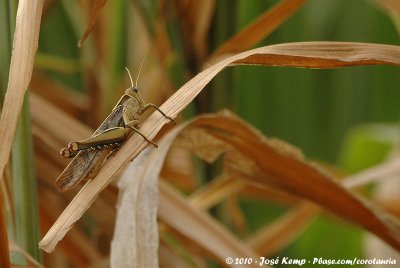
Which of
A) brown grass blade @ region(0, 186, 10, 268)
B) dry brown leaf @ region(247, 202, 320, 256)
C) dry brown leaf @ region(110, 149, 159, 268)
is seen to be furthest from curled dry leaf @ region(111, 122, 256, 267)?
dry brown leaf @ region(247, 202, 320, 256)

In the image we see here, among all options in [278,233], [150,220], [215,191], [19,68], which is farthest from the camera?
[278,233]

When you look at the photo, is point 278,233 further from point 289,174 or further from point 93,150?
point 93,150

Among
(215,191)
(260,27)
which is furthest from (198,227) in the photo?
(260,27)

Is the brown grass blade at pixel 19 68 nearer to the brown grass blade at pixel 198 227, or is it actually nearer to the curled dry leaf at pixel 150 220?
the curled dry leaf at pixel 150 220

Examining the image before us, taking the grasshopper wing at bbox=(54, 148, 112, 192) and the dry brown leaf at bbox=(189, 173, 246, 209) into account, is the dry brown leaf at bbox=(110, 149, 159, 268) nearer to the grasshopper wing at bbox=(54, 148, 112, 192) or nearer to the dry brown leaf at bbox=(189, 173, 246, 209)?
the grasshopper wing at bbox=(54, 148, 112, 192)

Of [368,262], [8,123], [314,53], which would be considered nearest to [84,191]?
[8,123]

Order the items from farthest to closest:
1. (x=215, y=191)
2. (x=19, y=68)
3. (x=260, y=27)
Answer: (x=215, y=191) → (x=260, y=27) → (x=19, y=68)
